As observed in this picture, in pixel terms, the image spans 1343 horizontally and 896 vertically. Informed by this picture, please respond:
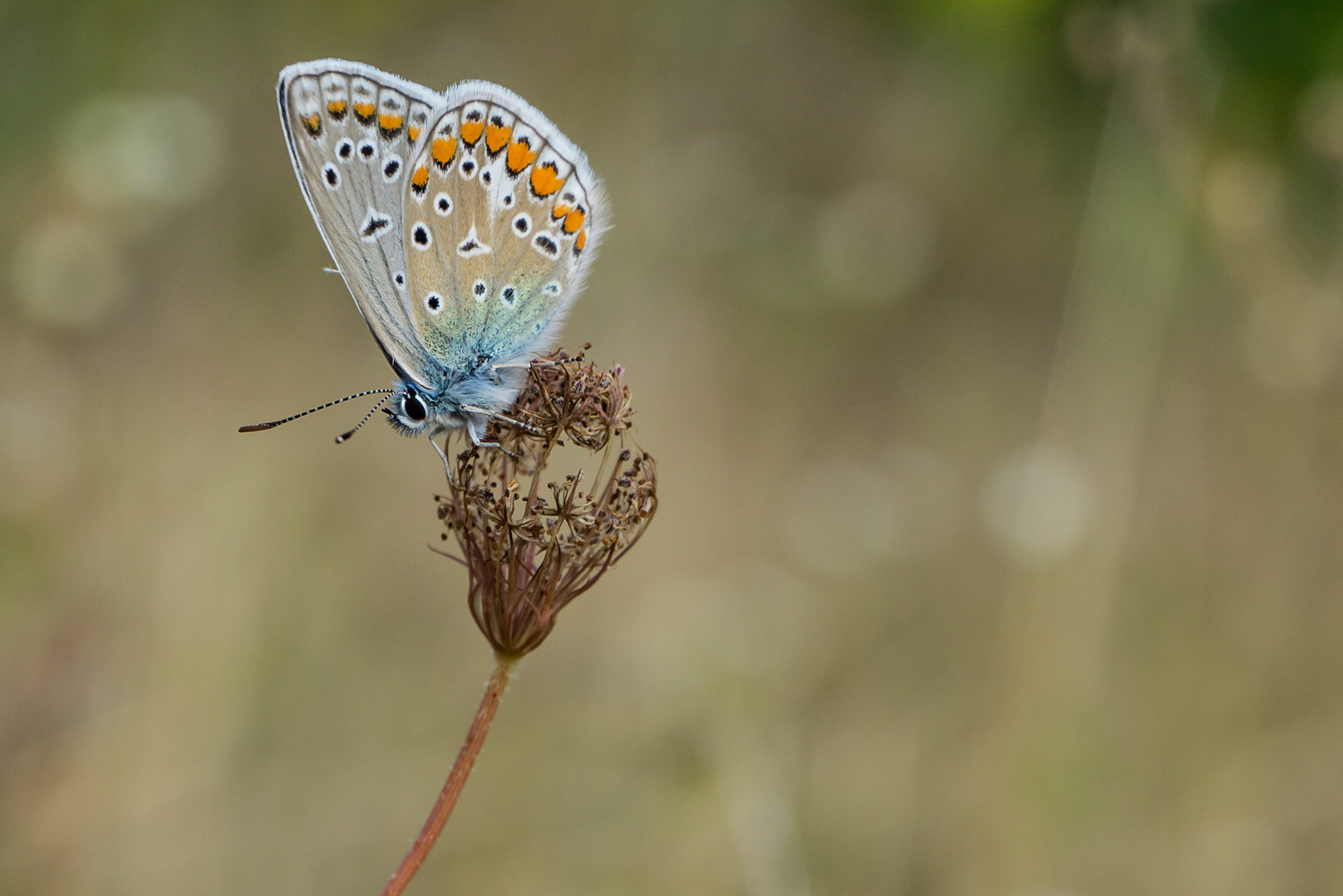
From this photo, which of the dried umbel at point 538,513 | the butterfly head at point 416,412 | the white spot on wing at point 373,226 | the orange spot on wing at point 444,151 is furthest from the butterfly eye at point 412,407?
the orange spot on wing at point 444,151

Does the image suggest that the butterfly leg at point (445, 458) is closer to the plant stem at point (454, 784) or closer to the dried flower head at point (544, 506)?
the dried flower head at point (544, 506)

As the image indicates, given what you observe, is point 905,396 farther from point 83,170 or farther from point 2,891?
point 2,891

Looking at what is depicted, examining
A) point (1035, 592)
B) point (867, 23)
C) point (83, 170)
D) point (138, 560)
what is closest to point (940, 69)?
point (867, 23)

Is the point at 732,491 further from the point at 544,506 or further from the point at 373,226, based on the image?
the point at 544,506

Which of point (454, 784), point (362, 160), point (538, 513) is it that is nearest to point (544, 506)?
point (538, 513)

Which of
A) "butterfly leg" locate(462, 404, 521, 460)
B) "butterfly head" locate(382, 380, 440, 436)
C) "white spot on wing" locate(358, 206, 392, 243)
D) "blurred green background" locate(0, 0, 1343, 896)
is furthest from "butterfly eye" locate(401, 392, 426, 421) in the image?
"blurred green background" locate(0, 0, 1343, 896)

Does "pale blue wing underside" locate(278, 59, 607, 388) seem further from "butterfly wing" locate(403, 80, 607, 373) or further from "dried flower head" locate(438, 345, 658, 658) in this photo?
"dried flower head" locate(438, 345, 658, 658)
